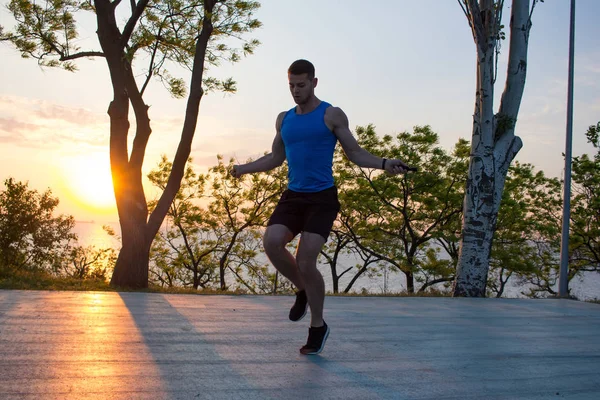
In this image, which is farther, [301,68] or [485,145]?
[485,145]

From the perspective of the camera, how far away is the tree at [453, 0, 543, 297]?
31.1 ft

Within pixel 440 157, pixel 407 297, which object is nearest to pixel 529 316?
pixel 407 297

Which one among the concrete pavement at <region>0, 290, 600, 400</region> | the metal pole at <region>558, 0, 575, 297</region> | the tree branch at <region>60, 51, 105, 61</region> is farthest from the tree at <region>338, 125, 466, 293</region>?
the concrete pavement at <region>0, 290, 600, 400</region>

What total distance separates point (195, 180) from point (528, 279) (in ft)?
55.3

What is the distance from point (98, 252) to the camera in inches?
1024

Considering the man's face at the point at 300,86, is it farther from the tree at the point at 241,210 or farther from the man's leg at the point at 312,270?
the tree at the point at 241,210

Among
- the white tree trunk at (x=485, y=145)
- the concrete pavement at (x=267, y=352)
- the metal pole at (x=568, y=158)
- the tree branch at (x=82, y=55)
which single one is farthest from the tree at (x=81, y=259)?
the concrete pavement at (x=267, y=352)

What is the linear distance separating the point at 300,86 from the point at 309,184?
634mm

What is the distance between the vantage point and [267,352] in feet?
13.3

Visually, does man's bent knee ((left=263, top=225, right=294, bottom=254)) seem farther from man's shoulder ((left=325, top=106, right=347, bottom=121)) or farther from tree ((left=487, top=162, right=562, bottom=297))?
tree ((left=487, top=162, right=562, bottom=297))

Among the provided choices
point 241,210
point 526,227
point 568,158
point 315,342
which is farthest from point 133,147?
point 526,227

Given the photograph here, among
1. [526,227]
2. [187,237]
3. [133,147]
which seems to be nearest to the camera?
[133,147]

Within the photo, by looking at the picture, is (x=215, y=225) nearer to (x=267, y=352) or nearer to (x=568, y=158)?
(x=568, y=158)

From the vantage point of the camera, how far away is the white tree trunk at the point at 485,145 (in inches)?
374
